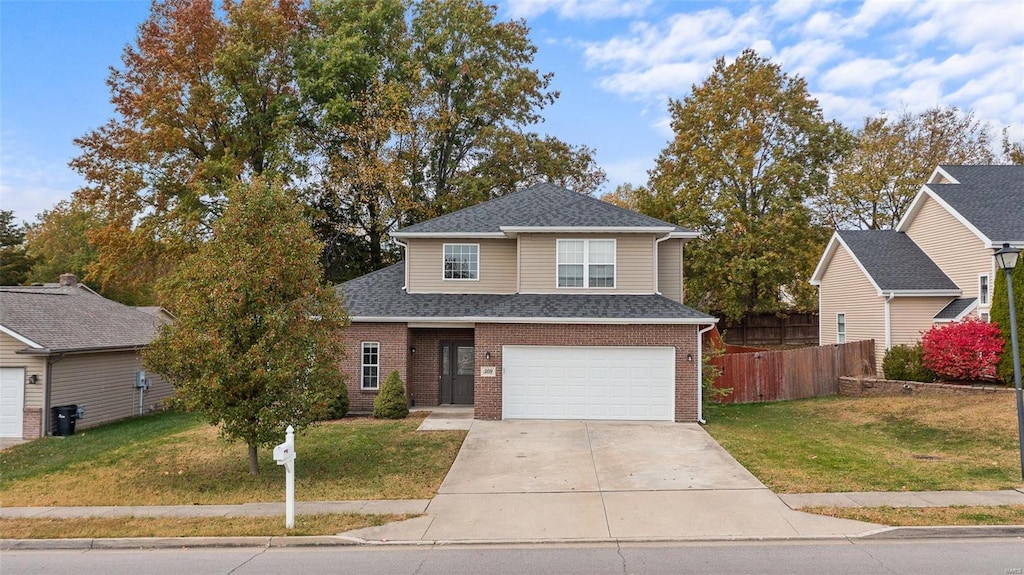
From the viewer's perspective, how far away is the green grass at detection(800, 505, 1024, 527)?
325 inches

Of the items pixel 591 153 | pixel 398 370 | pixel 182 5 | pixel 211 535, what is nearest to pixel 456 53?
pixel 591 153

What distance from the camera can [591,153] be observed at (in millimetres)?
33531

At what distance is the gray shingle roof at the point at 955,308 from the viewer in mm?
20766

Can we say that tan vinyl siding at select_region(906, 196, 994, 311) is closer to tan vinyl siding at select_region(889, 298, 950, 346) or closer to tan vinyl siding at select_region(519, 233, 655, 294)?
tan vinyl siding at select_region(889, 298, 950, 346)

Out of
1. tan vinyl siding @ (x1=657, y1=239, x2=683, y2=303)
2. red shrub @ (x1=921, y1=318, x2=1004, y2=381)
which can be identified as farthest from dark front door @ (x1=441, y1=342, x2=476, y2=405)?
red shrub @ (x1=921, y1=318, x2=1004, y2=381)

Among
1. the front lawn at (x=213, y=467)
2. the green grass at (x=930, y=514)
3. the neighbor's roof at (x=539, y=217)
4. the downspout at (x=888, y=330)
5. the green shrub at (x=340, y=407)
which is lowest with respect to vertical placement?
the front lawn at (x=213, y=467)

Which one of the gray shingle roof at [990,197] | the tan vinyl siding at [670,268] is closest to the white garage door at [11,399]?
the tan vinyl siding at [670,268]

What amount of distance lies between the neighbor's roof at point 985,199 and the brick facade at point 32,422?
95.1 feet

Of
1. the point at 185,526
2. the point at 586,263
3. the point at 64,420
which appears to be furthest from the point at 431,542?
the point at 64,420

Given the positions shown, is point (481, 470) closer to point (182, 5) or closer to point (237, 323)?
point (237, 323)

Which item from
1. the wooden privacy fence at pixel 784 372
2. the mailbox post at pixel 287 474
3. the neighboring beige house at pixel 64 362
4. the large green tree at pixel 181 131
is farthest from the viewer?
the large green tree at pixel 181 131

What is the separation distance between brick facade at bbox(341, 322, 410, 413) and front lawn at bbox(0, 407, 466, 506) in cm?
123

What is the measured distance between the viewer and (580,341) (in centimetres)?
1669

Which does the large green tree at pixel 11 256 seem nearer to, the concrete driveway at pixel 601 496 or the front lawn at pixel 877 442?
the concrete driveway at pixel 601 496
